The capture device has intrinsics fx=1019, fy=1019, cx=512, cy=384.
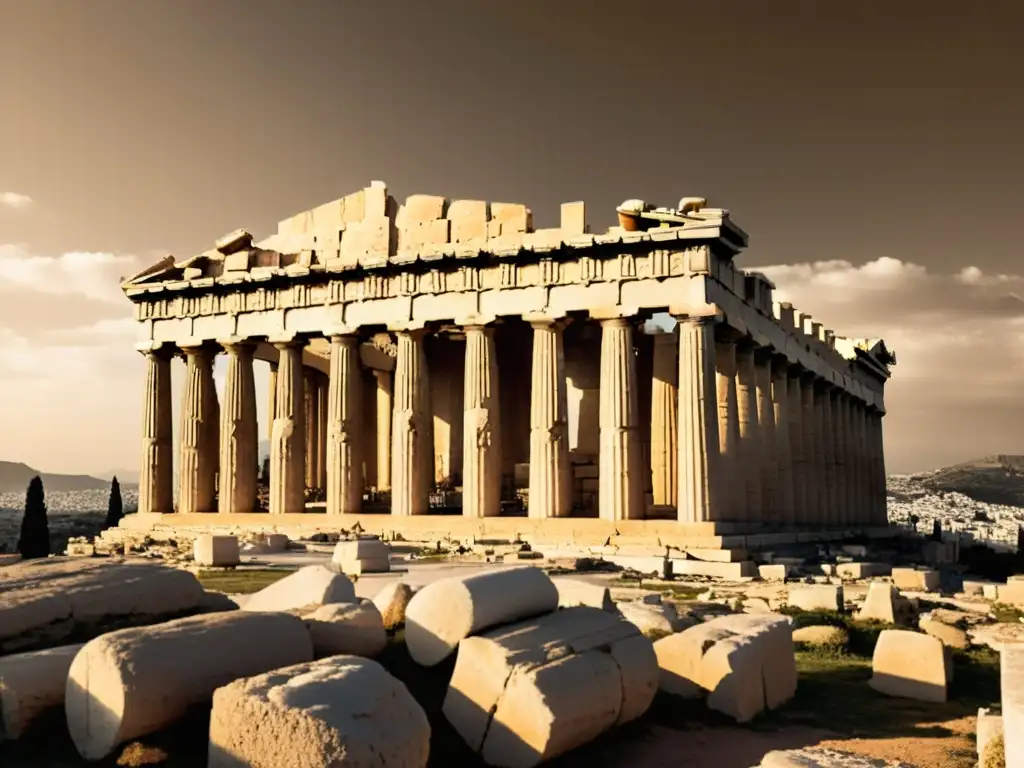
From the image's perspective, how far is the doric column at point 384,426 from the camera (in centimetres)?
3806

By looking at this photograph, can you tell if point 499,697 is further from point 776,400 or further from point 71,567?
point 776,400

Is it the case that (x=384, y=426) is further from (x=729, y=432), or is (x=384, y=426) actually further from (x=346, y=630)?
(x=346, y=630)

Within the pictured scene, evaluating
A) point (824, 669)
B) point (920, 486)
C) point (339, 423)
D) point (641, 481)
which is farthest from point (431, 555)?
point (920, 486)

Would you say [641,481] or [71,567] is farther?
[641,481]

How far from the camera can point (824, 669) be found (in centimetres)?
1106

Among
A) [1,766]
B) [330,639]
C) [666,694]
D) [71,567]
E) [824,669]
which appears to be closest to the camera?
[1,766]

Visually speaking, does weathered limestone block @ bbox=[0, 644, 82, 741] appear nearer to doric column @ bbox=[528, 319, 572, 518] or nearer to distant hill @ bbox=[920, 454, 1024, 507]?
doric column @ bbox=[528, 319, 572, 518]

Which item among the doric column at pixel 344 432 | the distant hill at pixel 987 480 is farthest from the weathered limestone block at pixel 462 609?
the distant hill at pixel 987 480

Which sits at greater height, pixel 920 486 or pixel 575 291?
pixel 575 291

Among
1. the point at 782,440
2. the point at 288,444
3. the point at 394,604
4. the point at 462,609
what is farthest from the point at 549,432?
the point at 462,609

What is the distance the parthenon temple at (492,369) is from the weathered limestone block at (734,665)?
600 inches

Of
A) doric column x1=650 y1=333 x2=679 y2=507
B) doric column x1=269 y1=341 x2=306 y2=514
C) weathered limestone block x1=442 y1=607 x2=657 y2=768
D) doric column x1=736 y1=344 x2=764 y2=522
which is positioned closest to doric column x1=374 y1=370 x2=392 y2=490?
doric column x1=269 y1=341 x2=306 y2=514

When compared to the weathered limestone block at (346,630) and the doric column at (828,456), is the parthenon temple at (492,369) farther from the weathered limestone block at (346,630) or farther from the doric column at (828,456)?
the weathered limestone block at (346,630)

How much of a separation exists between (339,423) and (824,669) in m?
21.5
